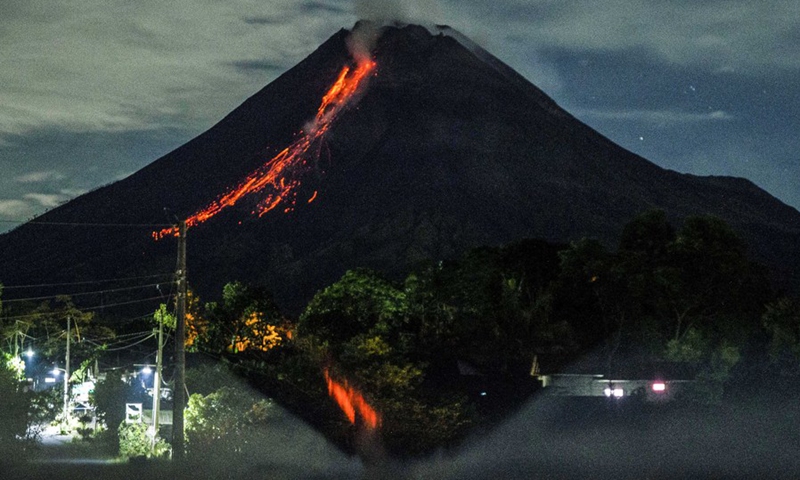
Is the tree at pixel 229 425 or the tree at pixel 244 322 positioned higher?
the tree at pixel 244 322

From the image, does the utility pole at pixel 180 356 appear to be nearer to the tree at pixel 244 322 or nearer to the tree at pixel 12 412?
the tree at pixel 12 412

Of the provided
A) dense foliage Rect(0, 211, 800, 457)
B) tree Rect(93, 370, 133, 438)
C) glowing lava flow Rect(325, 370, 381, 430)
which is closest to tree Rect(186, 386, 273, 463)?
dense foliage Rect(0, 211, 800, 457)

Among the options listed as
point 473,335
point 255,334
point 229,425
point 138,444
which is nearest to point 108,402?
point 138,444

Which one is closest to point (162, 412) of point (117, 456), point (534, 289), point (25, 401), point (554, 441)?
point (117, 456)

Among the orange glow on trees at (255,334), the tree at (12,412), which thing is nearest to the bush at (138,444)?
the tree at (12,412)

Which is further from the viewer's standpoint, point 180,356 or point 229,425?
point 229,425

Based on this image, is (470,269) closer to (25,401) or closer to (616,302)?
(616,302)

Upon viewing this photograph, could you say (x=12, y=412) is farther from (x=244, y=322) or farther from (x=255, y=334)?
(x=244, y=322)

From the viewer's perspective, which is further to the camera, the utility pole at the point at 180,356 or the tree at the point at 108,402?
the tree at the point at 108,402
